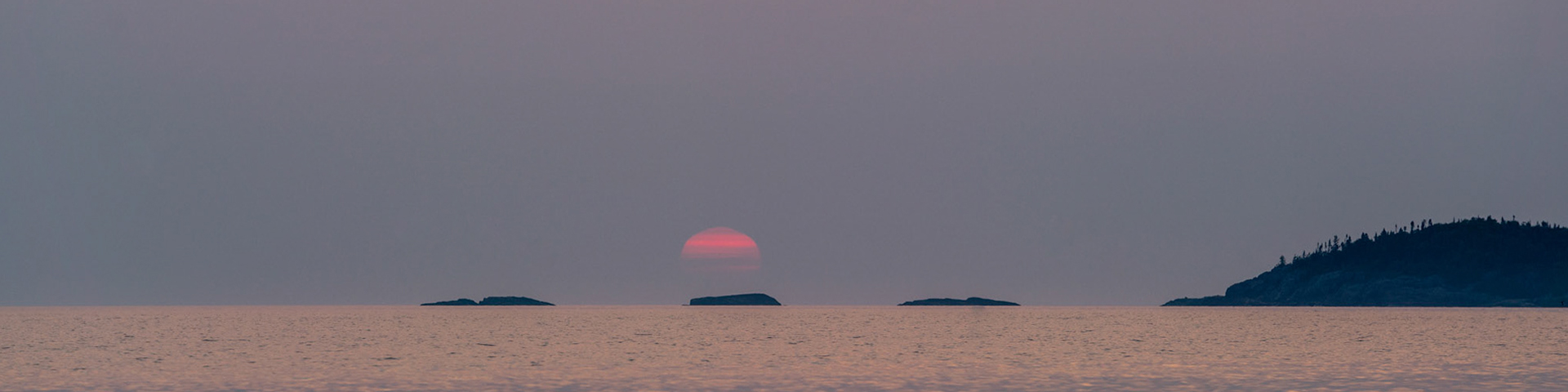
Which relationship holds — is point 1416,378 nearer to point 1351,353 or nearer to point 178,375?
point 1351,353

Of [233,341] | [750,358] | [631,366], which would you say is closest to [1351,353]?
[750,358]

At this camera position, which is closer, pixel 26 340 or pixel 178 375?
pixel 178 375

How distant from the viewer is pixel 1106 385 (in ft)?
219

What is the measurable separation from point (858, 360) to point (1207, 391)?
31306mm

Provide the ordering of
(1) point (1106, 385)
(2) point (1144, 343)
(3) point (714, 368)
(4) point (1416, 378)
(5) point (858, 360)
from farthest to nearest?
(2) point (1144, 343) → (5) point (858, 360) → (3) point (714, 368) → (4) point (1416, 378) → (1) point (1106, 385)

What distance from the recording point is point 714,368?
270ft

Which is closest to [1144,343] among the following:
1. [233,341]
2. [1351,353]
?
[1351,353]

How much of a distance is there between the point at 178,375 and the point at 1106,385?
46.3m

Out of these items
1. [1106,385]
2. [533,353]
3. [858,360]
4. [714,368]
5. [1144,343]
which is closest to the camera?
[1106,385]

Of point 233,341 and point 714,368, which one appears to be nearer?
point 714,368

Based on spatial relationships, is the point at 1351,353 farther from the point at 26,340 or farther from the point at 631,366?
the point at 26,340

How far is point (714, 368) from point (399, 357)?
2565 cm

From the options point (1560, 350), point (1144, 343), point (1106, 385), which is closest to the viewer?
point (1106, 385)

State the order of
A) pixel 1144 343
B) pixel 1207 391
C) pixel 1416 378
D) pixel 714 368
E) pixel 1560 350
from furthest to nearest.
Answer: pixel 1144 343 < pixel 1560 350 < pixel 714 368 < pixel 1416 378 < pixel 1207 391
